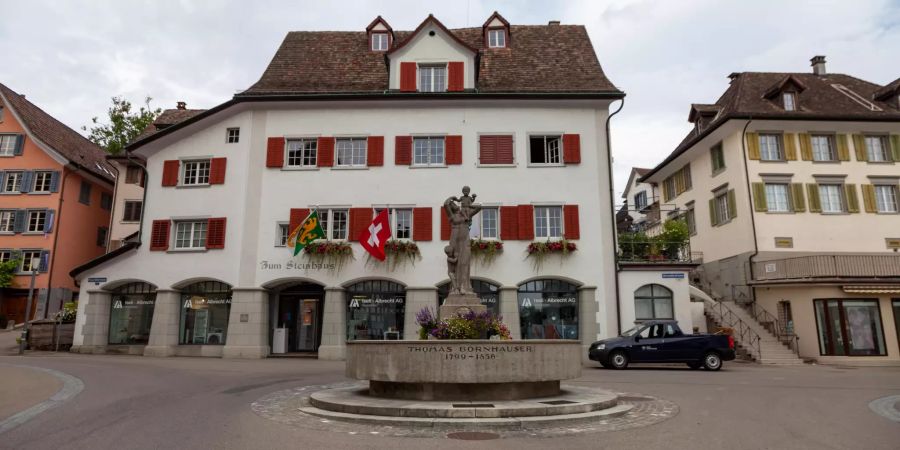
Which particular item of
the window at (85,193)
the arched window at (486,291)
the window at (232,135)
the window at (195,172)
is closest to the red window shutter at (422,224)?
the arched window at (486,291)

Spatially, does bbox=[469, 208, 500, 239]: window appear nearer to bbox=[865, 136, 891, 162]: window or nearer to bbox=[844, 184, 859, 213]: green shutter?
bbox=[844, 184, 859, 213]: green shutter

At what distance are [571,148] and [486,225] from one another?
4.63 meters

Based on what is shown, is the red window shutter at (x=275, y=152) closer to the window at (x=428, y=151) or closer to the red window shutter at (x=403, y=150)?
the red window shutter at (x=403, y=150)

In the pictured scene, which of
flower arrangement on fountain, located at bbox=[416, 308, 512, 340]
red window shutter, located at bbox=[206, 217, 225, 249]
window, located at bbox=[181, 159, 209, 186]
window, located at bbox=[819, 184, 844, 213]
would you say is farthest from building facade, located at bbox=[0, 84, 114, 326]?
window, located at bbox=[819, 184, 844, 213]

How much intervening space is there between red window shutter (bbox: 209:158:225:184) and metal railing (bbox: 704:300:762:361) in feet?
71.6

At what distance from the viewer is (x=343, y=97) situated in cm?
2409

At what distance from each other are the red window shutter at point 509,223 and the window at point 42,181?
95.8 feet

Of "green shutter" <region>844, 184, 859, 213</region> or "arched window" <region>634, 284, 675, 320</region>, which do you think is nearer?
"arched window" <region>634, 284, 675, 320</region>

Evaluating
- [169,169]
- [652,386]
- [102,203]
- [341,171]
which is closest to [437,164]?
[341,171]

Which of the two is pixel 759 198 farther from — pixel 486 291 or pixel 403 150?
pixel 403 150

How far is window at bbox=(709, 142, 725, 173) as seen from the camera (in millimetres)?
29516

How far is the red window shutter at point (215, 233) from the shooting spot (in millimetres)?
23203

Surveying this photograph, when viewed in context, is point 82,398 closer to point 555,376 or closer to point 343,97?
point 555,376

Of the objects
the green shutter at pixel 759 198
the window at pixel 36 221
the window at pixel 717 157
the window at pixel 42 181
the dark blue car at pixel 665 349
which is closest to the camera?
the dark blue car at pixel 665 349
